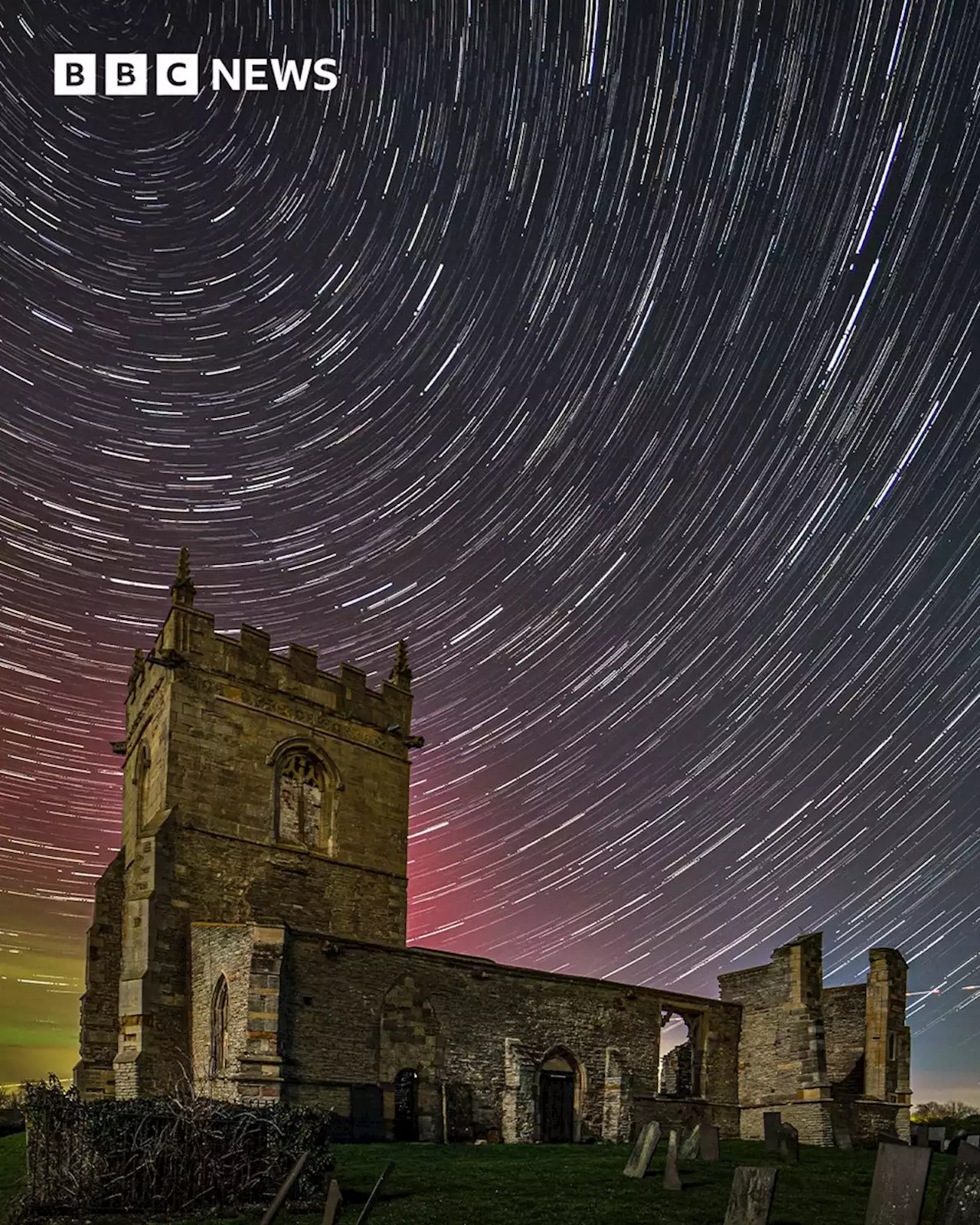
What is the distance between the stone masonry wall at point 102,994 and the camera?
27.8m

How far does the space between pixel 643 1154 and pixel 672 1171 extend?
4.05 feet

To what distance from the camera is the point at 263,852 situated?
3066cm

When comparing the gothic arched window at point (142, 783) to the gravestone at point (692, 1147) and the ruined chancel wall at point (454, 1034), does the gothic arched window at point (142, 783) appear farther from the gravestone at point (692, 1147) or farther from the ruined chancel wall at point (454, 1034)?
the gravestone at point (692, 1147)

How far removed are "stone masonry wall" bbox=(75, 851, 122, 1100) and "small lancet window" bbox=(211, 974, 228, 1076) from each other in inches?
136

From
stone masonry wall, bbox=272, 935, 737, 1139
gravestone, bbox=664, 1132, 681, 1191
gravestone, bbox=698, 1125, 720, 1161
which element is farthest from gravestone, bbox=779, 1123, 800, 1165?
stone masonry wall, bbox=272, 935, 737, 1139

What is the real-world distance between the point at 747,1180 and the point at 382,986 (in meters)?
17.0

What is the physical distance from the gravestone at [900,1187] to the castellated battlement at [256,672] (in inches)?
959

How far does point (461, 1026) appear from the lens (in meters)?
28.4

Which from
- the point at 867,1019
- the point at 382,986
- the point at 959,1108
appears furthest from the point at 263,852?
the point at 959,1108

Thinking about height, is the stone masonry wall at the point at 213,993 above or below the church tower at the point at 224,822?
below

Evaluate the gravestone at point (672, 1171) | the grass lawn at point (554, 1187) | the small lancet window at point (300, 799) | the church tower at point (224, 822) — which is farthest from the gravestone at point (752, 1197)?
the small lancet window at point (300, 799)

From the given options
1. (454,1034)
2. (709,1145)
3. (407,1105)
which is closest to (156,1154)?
(709,1145)

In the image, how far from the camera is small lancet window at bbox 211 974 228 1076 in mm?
25344

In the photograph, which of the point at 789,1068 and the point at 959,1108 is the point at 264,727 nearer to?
the point at 789,1068
